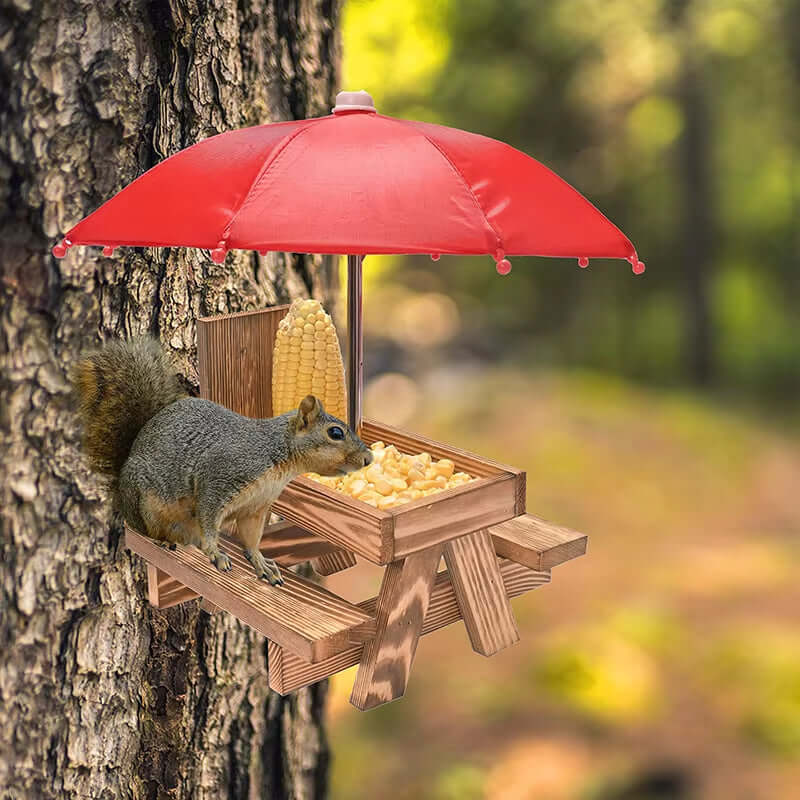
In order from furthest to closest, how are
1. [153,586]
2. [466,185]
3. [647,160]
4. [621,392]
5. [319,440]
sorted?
[647,160] < [621,392] < [153,586] < [319,440] < [466,185]

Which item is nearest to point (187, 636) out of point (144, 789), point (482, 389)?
point (144, 789)

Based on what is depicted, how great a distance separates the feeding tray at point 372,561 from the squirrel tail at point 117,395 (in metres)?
0.11

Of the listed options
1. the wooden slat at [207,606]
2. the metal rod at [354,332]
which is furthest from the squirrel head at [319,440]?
the wooden slat at [207,606]

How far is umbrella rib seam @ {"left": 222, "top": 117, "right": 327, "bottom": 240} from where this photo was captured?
1.31 metres

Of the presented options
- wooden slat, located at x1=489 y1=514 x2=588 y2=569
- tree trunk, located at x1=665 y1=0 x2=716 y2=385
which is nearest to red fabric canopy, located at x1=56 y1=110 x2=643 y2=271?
wooden slat, located at x1=489 y1=514 x2=588 y2=569

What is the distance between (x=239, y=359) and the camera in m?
1.80

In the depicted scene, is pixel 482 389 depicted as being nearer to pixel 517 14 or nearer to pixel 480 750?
pixel 517 14

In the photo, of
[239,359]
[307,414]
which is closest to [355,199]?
[307,414]

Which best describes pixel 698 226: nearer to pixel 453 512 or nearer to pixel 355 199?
pixel 453 512

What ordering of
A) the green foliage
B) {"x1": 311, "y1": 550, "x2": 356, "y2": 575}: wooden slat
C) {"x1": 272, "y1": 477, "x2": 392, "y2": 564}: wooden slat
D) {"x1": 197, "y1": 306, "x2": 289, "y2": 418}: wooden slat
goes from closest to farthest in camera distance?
{"x1": 272, "y1": 477, "x2": 392, "y2": 564}: wooden slat
{"x1": 197, "y1": 306, "x2": 289, "y2": 418}: wooden slat
{"x1": 311, "y1": 550, "x2": 356, "y2": 575}: wooden slat
the green foliage

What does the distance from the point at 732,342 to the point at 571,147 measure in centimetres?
249

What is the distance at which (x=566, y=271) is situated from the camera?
9.95m

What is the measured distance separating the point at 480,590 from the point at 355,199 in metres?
0.70

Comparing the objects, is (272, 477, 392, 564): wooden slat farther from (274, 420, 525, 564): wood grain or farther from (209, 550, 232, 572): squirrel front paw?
(209, 550, 232, 572): squirrel front paw
